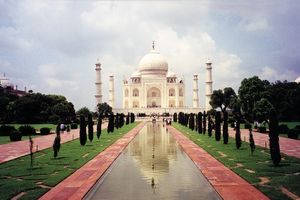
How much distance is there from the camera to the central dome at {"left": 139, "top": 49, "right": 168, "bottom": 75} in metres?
59.1

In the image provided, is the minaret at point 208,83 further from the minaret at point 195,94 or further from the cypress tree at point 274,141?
the cypress tree at point 274,141

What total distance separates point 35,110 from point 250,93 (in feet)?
60.6

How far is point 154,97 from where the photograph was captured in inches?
2361

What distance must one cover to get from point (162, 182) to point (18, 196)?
9.05ft

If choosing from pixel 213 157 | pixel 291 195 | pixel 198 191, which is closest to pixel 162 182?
pixel 198 191

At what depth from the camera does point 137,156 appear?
12.5 metres

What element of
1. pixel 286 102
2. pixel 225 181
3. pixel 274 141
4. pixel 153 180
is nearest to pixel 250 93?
pixel 286 102

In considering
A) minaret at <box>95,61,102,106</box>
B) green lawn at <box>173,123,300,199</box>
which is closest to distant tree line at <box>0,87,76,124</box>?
minaret at <box>95,61,102,106</box>

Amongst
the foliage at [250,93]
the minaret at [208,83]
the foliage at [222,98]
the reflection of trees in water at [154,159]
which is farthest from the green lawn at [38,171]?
the minaret at [208,83]

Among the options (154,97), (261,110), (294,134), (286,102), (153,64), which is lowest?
(294,134)

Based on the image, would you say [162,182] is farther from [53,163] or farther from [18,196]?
[53,163]

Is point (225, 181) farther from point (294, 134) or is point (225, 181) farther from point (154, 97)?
point (154, 97)

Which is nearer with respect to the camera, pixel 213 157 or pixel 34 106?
pixel 213 157

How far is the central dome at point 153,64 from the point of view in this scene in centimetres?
5909
